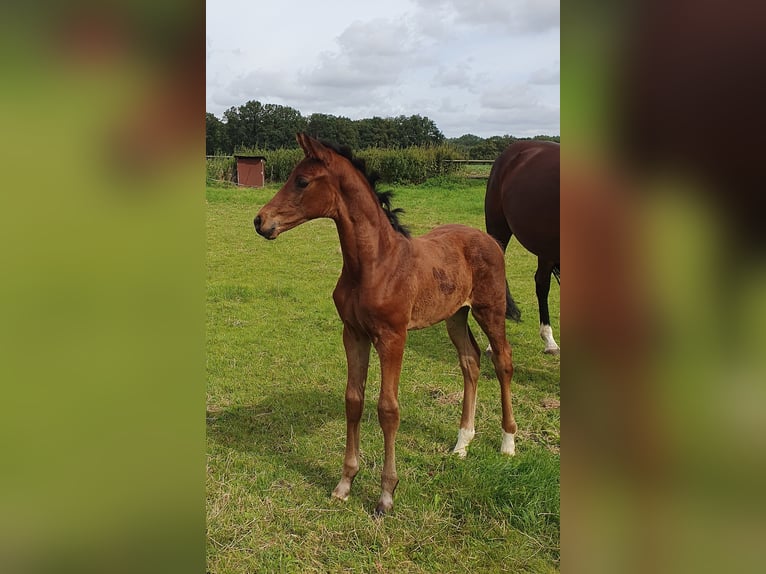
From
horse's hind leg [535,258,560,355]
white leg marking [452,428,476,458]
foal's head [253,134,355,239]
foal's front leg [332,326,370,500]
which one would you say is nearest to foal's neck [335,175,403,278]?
foal's head [253,134,355,239]

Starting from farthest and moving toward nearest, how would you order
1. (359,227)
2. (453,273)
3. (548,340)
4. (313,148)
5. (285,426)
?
(548,340) < (285,426) < (453,273) < (359,227) < (313,148)

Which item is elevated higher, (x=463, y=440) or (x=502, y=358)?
(x=502, y=358)

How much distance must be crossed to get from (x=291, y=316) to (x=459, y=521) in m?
4.05

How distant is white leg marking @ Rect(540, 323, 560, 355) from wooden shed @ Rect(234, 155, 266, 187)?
1793 centimetres

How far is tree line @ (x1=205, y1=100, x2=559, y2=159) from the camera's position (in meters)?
22.9

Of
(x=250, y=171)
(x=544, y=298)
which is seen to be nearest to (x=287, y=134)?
(x=250, y=171)

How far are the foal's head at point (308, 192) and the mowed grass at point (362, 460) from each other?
4.87 feet

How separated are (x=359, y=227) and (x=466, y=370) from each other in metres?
1.35

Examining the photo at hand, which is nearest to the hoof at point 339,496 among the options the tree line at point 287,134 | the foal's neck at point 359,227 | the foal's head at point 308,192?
the foal's neck at point 359,227

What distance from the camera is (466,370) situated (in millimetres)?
3797

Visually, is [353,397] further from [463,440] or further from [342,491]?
[463,440]

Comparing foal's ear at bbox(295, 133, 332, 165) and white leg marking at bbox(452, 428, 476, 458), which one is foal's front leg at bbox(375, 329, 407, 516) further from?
foal's ear at bbox(295, 133, 332, 165)
